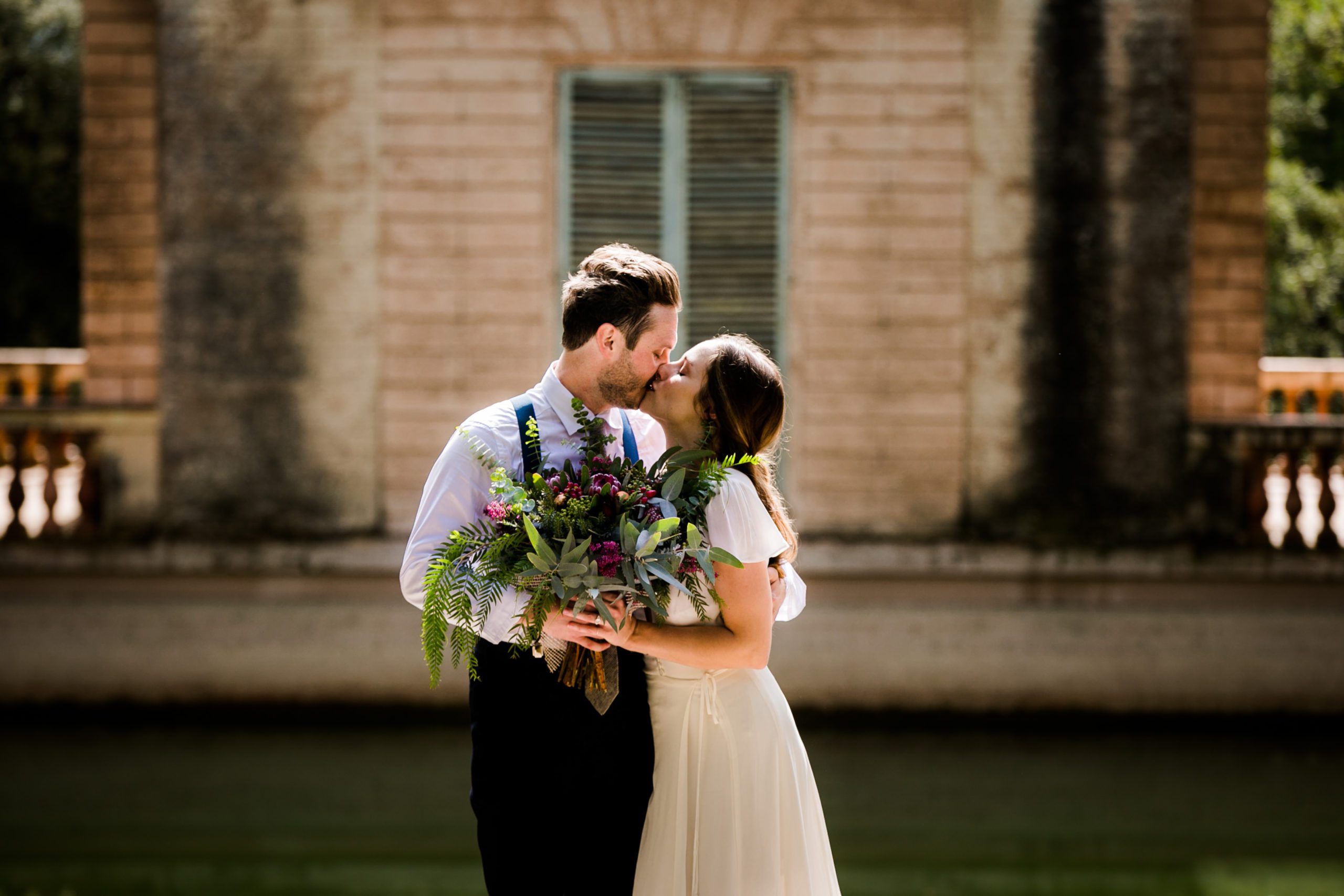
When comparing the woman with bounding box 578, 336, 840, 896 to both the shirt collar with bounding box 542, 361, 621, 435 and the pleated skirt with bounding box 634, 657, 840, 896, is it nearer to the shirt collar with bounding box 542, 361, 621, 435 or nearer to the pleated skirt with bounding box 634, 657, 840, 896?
the pleated skirt with bounding box 634, 657, 840, 896

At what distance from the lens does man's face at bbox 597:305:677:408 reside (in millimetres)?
2943

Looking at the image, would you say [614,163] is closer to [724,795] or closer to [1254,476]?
[1254,476]

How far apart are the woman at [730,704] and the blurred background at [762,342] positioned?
4012 millimetres

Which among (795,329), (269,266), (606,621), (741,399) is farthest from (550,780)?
(269,266)

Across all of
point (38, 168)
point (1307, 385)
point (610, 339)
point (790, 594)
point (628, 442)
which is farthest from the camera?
point (38, 168)

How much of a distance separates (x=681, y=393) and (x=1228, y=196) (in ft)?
18.1

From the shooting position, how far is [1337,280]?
19.0m

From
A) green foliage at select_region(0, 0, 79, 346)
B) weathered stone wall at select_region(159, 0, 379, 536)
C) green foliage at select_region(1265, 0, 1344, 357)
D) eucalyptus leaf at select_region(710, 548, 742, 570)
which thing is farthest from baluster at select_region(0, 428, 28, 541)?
green foliage at select_region(1265, 0, 1344, 357)

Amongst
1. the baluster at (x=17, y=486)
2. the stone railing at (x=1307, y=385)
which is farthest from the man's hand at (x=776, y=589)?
the stone railing at (x=1307, y=385)

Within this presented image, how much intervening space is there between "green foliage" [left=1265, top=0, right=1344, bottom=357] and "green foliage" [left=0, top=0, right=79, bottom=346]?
18.8 m

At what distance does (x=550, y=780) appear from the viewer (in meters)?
2.96

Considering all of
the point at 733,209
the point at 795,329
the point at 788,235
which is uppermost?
the point at 733,209

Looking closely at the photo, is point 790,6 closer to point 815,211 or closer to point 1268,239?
Result: point 815,211

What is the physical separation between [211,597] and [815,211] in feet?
14.3
